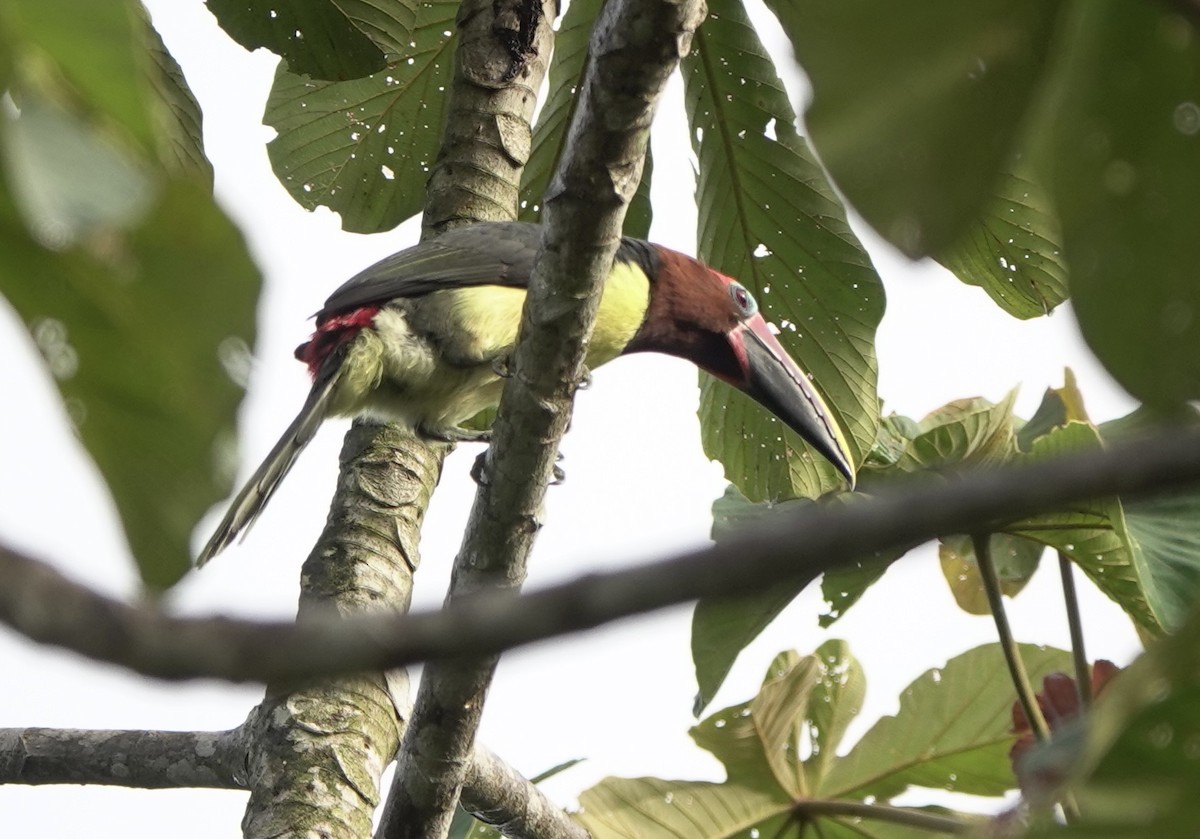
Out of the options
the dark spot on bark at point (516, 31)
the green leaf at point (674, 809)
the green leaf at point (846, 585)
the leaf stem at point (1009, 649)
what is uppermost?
the dark spot on bark at point (516, 31)

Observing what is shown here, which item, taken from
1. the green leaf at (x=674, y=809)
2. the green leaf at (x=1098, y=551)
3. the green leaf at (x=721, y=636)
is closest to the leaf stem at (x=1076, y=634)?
the green leaf at (x=1098, y=551)

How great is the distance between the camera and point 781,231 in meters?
3.41

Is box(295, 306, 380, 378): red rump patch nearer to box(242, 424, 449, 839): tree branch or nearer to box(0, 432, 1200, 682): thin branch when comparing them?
box(242, 424, 449, 839): tree branch

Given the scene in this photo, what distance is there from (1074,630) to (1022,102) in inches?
59.7

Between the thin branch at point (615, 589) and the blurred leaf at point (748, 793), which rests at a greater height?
the blurred leaf at point (748, 793)

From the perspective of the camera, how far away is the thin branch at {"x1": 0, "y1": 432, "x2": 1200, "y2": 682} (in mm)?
498

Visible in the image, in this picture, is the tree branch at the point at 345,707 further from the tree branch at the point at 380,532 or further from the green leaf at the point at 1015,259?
the green leaf at the point at 1015,259

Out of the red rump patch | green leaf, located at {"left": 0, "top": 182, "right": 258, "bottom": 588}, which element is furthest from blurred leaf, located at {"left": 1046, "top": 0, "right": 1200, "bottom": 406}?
the red rump patch

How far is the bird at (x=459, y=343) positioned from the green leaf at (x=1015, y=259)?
482 mm

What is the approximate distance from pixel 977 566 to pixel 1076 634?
2.28 feet

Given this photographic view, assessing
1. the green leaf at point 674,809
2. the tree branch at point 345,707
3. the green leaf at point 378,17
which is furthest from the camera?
the green leaf at point 378,17

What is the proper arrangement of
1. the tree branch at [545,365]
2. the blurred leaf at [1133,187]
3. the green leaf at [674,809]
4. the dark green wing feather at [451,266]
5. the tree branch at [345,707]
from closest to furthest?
the blurred leaf at [1133,187] < the tree branch at [545,365] < the tree branch at [345,707] < the green leaf at [674,809] < the dark green wing feather at [451,266]

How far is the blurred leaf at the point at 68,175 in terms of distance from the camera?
59 cm

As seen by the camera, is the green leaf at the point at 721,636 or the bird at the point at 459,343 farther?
the bird at the point at 459,343
